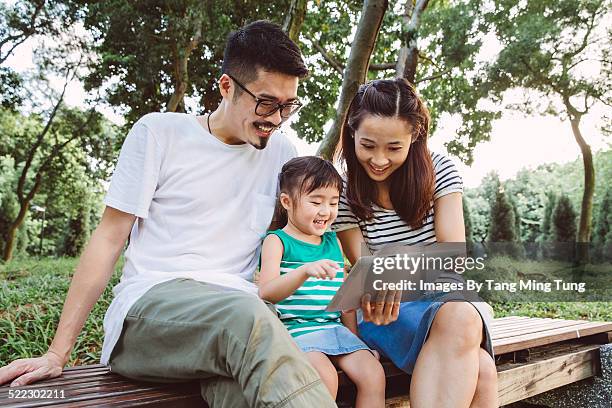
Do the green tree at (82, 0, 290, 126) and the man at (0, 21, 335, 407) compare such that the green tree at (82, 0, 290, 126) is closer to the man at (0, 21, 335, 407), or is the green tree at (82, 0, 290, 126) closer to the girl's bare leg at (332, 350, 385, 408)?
the man at (0, 21, 335, 407)

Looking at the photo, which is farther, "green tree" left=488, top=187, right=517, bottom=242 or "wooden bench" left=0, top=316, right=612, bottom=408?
"green tree" left=488, top=187, right=517, bottom=242

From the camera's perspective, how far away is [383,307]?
1.79 metres

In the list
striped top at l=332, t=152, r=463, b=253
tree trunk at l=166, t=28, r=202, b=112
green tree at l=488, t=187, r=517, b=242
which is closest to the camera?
striped top at l=332, t=152, r=463, b=253

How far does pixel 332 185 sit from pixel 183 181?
0.55 m

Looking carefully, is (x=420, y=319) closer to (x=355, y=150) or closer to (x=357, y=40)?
(x=355, y=150)

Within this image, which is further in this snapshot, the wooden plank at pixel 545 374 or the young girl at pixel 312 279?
the wooden plank at pixel 545 374

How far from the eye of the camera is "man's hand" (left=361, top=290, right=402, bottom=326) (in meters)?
1.75

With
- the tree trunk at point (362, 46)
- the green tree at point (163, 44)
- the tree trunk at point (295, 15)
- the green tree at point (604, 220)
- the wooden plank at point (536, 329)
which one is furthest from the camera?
the green tree at point (604, 220)

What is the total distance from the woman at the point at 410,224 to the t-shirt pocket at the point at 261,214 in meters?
0.31

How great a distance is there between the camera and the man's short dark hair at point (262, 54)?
2025 mm

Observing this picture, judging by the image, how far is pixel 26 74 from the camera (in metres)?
12.6

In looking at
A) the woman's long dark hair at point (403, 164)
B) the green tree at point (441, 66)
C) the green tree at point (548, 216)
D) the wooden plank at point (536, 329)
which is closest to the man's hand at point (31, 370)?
the woman's long dark hair at point (403, 164)

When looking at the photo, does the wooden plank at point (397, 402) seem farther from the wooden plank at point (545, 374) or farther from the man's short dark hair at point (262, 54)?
the man's short dark hair at point (262, 54)

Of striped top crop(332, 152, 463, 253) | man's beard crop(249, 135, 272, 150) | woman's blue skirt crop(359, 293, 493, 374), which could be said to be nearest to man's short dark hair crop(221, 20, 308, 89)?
man's beard crop(249, 135, 272, 150)
